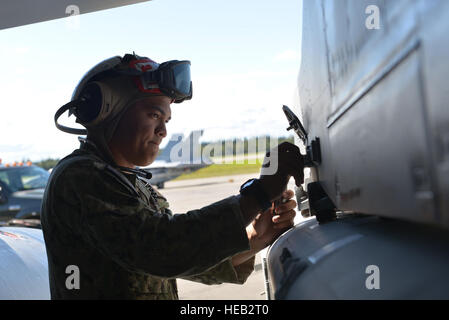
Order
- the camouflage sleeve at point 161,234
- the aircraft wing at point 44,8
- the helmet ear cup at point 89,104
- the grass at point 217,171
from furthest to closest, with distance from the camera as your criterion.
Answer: the grass at point 217,171, the aircraft wing at point 44,8, the helmet ear cup at point 89,104, the camouflage sleeve at point 161,234

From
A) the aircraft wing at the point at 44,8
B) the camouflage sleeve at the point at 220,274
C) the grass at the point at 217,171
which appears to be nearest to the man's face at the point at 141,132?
the camouflage sleeve at the point at 220,274

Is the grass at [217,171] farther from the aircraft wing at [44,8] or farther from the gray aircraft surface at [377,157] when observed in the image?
the gray aircraft surface at [377,157]

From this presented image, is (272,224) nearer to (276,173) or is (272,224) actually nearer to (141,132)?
(276,173)

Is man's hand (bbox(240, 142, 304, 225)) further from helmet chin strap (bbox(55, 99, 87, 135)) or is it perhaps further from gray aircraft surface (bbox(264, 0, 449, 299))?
helmet chin strap (bbox(55, 99, 87, 135))

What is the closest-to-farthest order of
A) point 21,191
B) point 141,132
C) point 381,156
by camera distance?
point 381,156
point 141,132
point 21,191

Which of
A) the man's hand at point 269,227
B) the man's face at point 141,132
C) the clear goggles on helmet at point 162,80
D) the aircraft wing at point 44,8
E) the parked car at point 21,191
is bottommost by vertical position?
the parked car at point 21,191

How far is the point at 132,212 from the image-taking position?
3.63 feet

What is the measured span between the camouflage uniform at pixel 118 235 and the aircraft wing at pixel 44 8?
1.09 metres

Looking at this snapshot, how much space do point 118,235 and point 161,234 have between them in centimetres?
11

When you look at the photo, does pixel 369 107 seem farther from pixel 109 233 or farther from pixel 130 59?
pixel 130 59

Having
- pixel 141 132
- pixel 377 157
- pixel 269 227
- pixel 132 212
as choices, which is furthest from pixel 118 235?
pixel 269 227

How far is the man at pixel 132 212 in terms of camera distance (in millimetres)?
1065

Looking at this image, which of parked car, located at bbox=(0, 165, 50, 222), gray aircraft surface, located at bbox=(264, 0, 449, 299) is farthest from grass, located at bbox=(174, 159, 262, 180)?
gray aircraft surface, located at bbox=(264, 0, 449, 299)
